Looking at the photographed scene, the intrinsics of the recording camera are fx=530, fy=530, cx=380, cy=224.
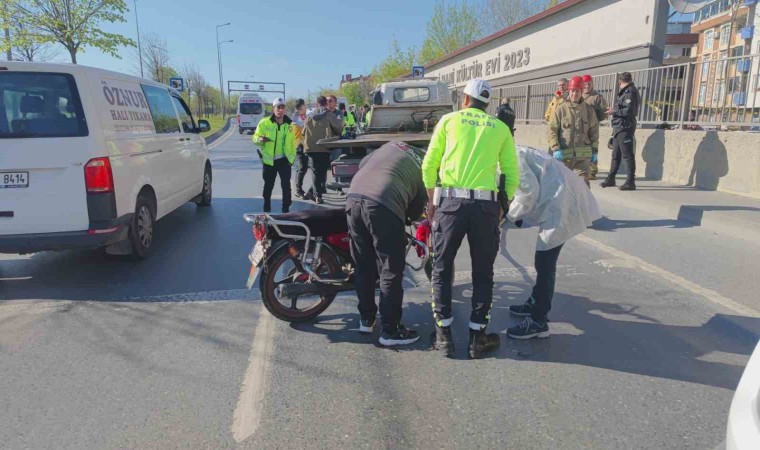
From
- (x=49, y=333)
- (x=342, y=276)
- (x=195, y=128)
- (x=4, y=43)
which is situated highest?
(x=4, y=43)

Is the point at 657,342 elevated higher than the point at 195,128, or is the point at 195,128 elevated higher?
the point at 195,128

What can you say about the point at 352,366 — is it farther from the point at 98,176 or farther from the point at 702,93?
the point at 702,93

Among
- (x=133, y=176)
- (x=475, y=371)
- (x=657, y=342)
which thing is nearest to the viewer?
(x=475, y=371)

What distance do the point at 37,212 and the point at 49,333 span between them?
1.36m

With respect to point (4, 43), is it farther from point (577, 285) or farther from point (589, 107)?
point (577, 285)

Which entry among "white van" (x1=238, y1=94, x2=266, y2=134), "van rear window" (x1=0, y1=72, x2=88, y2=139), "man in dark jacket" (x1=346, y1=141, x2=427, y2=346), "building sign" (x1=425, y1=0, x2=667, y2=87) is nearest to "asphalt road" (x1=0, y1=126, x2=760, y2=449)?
"man in dark jacket" (x1=346, y1=141, x2=427, y2=346)

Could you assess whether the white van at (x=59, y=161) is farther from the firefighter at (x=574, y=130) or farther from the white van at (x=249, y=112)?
the white van at (x=249, y=112)

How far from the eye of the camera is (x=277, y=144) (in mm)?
8227

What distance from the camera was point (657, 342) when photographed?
12.7 feet

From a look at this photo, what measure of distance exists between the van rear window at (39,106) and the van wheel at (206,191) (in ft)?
13.0

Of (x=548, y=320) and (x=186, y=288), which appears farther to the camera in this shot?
(x=186, y=288)

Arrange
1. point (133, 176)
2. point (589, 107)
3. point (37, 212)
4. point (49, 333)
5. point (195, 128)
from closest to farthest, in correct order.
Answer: point (49, 333), point (37, 212), point (133, 176), point (589, 107), point (195, 128)

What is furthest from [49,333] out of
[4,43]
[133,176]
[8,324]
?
[4,43]

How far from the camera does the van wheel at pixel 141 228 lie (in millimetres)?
5672
